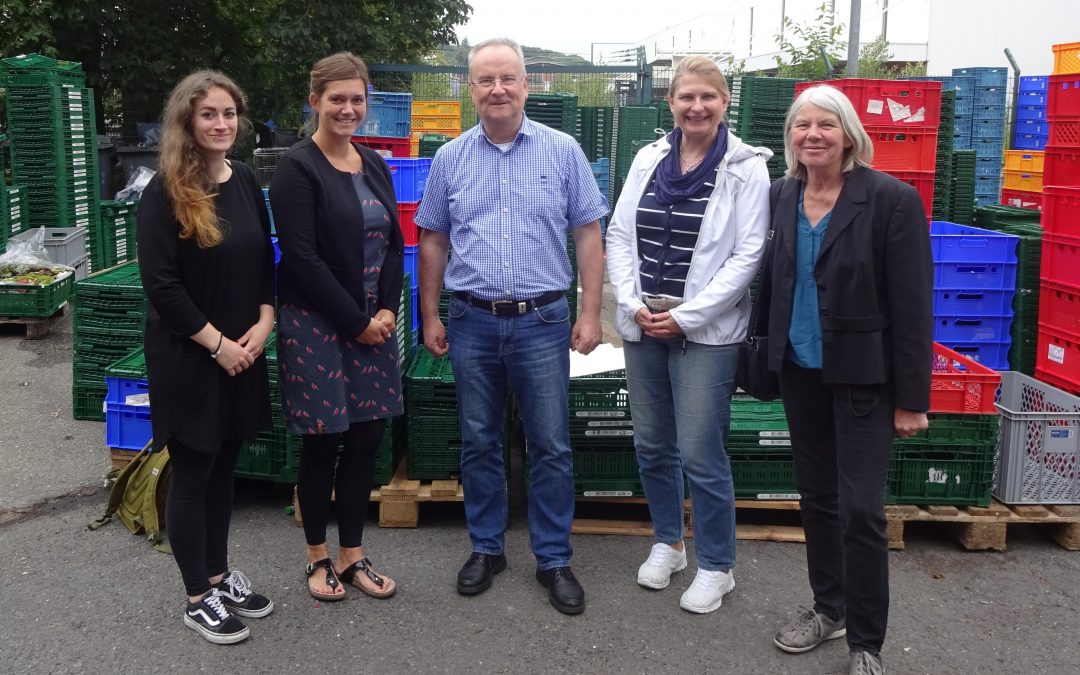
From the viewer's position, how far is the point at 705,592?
409cm

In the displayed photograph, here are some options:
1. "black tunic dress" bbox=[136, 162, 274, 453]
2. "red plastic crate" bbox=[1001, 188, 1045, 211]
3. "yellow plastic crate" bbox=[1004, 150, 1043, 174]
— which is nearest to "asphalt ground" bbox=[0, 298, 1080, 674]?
"black tunic dress" bbox=[136, 162, 274, 453]

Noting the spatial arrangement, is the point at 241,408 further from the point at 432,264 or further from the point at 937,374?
the point at 937,374

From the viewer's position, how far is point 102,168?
1383 cm

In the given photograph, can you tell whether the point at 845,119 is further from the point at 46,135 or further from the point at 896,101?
the point at 46,135

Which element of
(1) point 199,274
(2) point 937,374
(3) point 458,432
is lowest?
(3) point 458,432

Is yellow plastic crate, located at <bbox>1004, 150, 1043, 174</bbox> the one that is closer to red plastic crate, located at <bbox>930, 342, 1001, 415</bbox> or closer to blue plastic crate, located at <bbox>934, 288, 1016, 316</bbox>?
blue plastic crate, located at <bbox>934, 288, 1016, 316</bbox>

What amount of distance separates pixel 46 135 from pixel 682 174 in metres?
9.00

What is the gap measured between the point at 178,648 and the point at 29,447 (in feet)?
9.72

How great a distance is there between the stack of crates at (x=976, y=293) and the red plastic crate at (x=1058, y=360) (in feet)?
0.83

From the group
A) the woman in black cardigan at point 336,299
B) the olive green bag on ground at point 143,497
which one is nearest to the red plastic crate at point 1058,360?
the woman in black cardigan at point 336,299

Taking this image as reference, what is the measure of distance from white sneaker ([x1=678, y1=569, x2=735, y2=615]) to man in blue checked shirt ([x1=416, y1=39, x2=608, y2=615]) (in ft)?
1.42

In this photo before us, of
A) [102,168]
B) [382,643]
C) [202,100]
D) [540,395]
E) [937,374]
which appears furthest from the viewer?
[102,168]

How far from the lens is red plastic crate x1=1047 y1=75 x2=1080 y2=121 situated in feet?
19.7

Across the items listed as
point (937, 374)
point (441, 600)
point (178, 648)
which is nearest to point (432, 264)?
point (441, 600)
